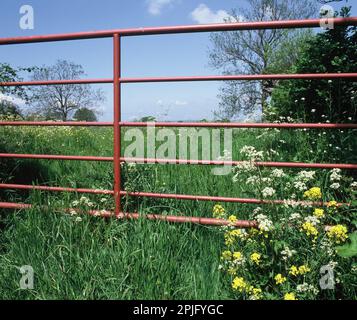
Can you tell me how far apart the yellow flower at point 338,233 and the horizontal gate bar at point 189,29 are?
1.41 metres

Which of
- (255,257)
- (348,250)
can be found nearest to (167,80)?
(255,257)

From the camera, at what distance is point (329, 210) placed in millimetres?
2342

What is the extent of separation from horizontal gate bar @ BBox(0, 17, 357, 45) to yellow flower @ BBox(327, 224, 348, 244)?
55.5 inches

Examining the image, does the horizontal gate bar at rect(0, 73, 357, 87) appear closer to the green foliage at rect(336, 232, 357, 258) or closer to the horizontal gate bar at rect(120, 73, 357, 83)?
the horizontal gate bar at rect(120, 73, 357, 83)

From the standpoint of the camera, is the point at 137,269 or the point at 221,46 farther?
the point at 221,46

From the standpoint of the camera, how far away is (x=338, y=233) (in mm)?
2023

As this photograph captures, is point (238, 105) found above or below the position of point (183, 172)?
above

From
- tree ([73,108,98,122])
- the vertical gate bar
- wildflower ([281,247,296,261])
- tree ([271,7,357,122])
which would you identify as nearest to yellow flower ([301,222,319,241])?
wildflower ([281,247,296,261])

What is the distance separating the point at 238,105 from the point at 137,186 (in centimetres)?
2216

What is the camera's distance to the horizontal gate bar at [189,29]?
2673mm

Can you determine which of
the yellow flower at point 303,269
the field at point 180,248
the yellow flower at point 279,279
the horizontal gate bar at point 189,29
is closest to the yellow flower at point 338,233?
the field at point 180,248

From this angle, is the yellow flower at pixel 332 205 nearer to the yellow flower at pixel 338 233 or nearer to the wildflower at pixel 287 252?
the yellow flower at pixel 338 233
